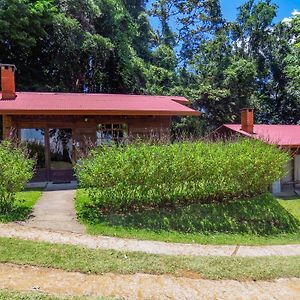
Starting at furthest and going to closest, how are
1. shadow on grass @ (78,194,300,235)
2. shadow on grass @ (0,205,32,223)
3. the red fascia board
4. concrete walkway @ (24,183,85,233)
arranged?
the red fascia board, shadow on grass @ (78,194,300,235), shadow on grass @ (0,205,32,223), concrete walkway @ (24,183,85,233)

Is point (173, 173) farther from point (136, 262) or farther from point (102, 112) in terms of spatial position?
point (102, 112)

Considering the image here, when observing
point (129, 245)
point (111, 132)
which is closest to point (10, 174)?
point (129, 245)

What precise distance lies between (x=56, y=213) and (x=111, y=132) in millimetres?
6012

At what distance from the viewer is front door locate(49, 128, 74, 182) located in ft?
43.9

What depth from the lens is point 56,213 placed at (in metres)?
8.41

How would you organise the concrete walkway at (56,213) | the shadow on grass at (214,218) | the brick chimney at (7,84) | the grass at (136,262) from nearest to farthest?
the grass at (136,262)
the concrete walkway at (56,213)
the shadow on grass at (214,218)
the brick chimney at (7,84)

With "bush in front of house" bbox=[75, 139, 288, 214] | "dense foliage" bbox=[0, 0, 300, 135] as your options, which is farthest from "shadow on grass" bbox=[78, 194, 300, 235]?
"dense foliage" bbox=[0, 0, 300, 135]

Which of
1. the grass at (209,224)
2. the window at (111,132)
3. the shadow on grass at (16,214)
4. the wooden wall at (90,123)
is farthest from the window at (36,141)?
the shadow on grass at (16,214)

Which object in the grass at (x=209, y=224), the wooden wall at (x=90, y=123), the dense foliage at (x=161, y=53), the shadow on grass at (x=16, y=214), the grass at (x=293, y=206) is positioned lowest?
the grass at (x=293, y=206)

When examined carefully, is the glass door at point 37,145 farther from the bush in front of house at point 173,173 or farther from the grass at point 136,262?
the grass at point 136,262

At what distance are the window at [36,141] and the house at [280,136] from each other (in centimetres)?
858

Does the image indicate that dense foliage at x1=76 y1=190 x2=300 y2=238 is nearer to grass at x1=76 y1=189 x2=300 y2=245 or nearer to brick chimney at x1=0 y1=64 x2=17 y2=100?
grass at x1=76 y1=189 x2=300 y2=245

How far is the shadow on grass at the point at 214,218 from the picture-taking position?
8.30 m

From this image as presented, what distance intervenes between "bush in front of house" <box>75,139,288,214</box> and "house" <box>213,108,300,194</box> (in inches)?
184
